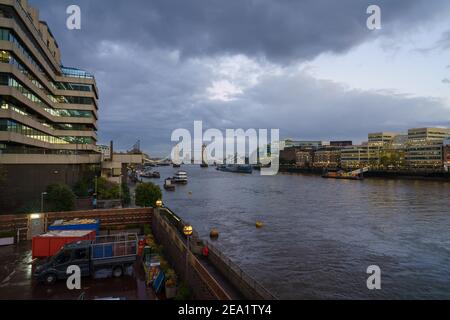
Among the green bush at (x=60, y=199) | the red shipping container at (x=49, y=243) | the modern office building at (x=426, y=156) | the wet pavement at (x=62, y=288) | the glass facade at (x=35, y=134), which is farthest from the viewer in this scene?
the modern office building at (x=426, y=156)

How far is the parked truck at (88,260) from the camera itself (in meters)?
17.4

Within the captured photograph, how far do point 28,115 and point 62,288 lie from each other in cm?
4262

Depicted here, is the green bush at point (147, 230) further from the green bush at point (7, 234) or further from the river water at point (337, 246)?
the green bush at point (7, 234)

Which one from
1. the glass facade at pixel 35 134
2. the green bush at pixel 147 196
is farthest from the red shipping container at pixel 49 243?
the glass facade at pixel 35 134

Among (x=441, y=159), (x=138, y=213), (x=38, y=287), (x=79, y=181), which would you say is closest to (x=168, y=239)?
(x=38, y=287)

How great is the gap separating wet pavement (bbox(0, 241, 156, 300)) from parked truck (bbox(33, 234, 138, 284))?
1.55ft

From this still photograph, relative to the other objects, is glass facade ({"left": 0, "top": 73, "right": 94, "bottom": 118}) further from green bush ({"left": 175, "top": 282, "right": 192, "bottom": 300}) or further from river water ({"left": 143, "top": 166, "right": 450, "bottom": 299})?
green bush ({"left": 175, "top": 282, "right": 192, "bottom": 300})

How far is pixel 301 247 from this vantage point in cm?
3362

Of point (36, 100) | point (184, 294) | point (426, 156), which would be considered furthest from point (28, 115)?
point (426, 156)

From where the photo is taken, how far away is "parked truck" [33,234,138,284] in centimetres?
1738

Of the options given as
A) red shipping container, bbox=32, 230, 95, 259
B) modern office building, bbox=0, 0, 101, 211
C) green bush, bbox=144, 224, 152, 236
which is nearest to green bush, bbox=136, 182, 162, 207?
green bush, bbox=144, 224, 152, 236

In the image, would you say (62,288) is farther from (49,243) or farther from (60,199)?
(60,199)

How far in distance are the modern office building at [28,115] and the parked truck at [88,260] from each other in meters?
20.5
